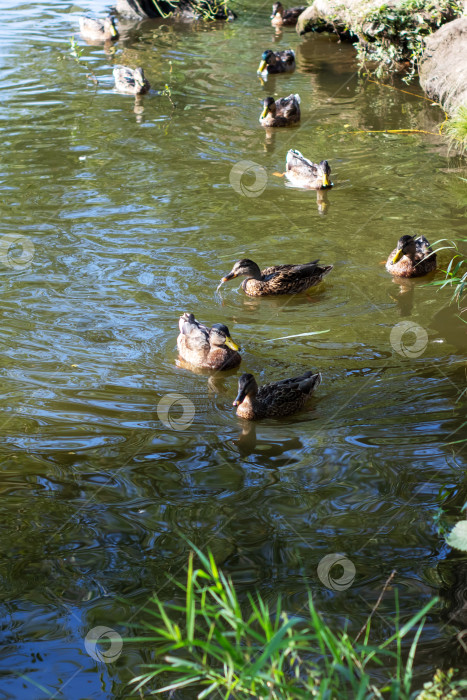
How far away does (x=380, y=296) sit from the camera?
7934mm

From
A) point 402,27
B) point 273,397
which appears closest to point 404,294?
point 273,397

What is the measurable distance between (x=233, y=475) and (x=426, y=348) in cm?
255

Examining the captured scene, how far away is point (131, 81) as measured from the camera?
46.6 ft

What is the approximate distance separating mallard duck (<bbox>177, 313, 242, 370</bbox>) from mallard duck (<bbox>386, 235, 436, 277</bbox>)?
2.35 meters

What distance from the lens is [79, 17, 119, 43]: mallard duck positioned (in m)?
18.6

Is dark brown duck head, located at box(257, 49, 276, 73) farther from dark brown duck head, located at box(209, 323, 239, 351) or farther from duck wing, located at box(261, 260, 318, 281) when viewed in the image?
dark brown duck head, located at box(209, 323, 239, 351)

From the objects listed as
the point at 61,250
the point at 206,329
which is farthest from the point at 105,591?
the point at 61,250

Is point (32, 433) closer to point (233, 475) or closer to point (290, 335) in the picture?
point (233, 475)

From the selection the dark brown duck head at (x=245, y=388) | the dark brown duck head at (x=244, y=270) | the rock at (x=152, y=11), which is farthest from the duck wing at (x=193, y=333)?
the rock at (x=152, y=11)

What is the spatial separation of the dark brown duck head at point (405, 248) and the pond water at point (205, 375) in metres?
0.38

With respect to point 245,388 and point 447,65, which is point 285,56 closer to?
point 447,65

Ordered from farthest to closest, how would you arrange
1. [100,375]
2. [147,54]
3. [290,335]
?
[147,54] → [290,335] → [100,375]

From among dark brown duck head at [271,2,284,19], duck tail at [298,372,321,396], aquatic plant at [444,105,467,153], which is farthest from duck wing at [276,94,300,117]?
dark brown duck head at [271,2,284,19]

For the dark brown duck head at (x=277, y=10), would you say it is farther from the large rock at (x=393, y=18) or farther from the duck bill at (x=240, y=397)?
the duck bill at (x=240, y=397)
